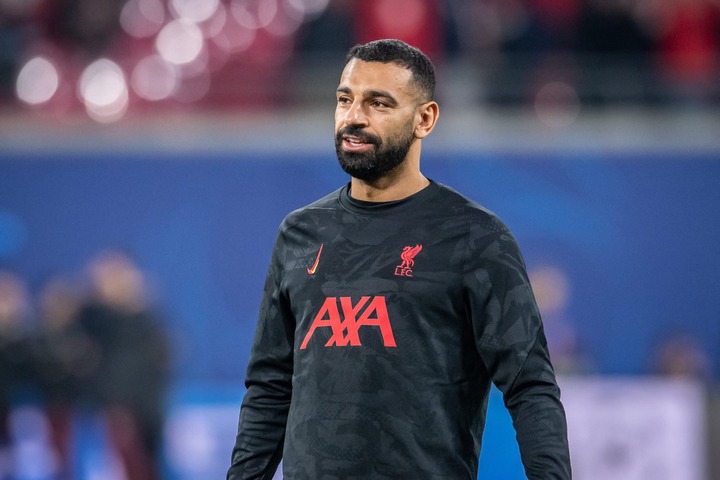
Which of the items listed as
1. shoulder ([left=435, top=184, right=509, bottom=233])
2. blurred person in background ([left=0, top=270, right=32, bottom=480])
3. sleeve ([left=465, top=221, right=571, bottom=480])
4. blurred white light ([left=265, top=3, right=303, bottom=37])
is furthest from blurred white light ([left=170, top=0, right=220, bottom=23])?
sleeve ([left=465, top=221, right=571, bottom=480])

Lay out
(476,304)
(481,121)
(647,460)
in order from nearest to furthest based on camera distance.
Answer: (476,304)
(647,460)
(481,121)

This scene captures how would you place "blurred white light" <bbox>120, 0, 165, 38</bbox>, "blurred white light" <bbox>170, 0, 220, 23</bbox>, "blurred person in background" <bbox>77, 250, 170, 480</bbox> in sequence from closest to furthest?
"blurred person in background" <bbox>77, 250, 170, 480</bbox> < "blurred white light" <bbox>120, 0, 165, 38</bbox> < "blurred white light" <bbox>170, 0, 220, 23</bbox>

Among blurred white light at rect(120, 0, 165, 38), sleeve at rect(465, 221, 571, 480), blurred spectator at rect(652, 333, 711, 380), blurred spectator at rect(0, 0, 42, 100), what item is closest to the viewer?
sleeve at rect(465, 221, 571, 480)

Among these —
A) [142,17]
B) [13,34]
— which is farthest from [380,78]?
[142,17]

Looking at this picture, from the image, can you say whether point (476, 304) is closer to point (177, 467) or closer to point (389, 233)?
point (389, 233)

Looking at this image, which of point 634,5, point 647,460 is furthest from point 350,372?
point 634,5

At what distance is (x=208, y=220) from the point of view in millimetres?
11188

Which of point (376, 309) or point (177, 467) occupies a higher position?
point (376, 309)

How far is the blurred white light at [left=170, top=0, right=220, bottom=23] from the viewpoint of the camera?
11.1 meters

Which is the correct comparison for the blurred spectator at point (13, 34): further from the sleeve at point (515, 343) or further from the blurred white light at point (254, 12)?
the sleeve at point (515, 343)

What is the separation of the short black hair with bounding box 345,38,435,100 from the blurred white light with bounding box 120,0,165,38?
807 centimetres

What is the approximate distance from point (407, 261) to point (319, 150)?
7974mm

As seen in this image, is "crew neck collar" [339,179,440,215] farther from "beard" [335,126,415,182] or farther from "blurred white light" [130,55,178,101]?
"blurred white light" [130,55,178,101]

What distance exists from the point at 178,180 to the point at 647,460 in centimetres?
514
